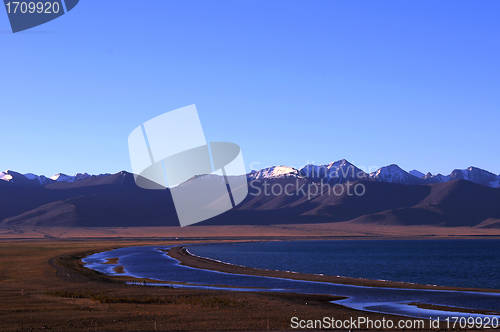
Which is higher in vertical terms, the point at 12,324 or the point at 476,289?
the point at 12,324

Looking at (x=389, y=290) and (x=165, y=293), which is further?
(x=389, y=290)

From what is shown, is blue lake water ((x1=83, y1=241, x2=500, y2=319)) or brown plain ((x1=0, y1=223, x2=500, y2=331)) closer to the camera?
brown plain ((x1=0, y1=223, x2=500, y2=331))

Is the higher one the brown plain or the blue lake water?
the brown plain

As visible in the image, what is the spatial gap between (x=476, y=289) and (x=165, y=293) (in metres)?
30.1

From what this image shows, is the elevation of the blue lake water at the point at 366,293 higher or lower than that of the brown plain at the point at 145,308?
lower

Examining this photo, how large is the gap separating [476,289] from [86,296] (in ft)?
118

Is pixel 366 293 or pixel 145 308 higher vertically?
pixel 145 308

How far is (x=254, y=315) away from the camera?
30719 mm

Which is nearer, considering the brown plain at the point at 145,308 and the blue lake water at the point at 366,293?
the brown plain at the point at 145,308

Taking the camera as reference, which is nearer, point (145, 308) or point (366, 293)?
point (145, 308)

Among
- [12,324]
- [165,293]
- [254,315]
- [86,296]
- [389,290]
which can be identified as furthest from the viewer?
[389,290]

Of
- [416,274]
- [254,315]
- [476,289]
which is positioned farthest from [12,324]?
[416,274]

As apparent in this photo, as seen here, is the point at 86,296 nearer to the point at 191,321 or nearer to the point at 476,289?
the point at 191,321

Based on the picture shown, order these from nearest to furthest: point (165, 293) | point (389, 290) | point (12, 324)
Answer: point (12, 324)
point (165, 293)
point (389, 290)
